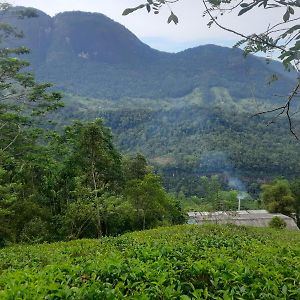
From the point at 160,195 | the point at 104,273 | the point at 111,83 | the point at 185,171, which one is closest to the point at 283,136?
the point at 185,171

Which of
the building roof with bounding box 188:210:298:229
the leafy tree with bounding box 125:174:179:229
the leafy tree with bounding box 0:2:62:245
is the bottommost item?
the building roof with bounding box 188:210:298:229

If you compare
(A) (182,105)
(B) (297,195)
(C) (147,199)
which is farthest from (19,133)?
(A) (182,105)

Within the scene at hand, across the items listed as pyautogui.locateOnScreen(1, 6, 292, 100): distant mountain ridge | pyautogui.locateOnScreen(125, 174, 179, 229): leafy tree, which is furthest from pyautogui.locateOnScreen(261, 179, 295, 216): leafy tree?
pyautogui.locateOnScreen(1, 6, 292, 100): distant mountain ridge

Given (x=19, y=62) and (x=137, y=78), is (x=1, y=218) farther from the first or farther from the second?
(x=137, y=78)

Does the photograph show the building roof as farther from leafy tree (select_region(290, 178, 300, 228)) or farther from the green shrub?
leafy tree (select_region(290, 178, 300, 228))

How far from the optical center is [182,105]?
5231 inches

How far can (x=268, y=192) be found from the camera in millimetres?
36094

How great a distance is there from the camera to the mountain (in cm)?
6862

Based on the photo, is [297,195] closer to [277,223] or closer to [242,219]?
[242,219]

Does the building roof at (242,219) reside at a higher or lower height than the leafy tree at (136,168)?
lower

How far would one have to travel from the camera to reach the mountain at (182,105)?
225 ft

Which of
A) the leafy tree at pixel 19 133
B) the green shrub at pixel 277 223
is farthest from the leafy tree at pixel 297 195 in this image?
the leafy tree at pixel 19 133

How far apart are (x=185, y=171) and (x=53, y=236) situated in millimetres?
54199

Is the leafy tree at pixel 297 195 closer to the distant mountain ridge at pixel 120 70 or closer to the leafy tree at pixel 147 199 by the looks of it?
the leafy tree at pixel 147 199
